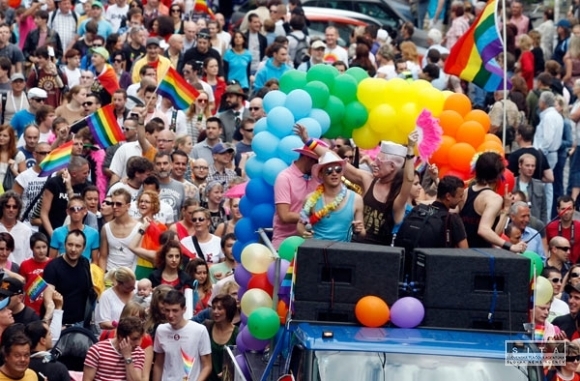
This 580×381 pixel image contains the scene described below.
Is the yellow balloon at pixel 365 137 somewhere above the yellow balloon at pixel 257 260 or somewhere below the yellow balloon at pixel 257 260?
above

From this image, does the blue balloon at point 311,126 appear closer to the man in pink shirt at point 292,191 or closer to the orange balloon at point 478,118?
the man in pink shirt at point 292,191

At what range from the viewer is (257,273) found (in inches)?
536

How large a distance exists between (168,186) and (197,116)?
3.79 m

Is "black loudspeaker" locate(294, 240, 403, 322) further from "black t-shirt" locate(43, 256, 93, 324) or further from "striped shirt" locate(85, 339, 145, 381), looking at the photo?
"black t-shirt" locate(43, 256, 93, 324)

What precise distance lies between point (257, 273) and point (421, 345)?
8.69 feet

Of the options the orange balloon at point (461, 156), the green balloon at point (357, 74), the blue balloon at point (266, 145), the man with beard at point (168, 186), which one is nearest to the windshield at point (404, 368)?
the blue balloon at point (266, 145)

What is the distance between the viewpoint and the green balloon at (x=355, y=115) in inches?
625

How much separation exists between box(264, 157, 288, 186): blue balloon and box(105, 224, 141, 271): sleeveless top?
283 centimetres

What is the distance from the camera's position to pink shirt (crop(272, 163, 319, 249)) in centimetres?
1447

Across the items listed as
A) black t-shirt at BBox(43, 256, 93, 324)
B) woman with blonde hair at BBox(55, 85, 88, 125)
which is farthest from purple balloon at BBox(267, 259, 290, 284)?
woman with blonde hair at BBox(55, 85, 88, 125)

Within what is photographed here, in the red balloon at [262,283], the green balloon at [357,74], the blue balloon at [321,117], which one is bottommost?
the red balloon at [262,283]

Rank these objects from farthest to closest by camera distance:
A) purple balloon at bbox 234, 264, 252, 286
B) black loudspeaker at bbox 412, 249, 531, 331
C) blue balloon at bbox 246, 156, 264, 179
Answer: blue balloon at bbox 246, 156, 264, 179
purple balloon at bbox 234, 264, 252, 286
black loudspeaker at bbox 412, 249, 531, 331

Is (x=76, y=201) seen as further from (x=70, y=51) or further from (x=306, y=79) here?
(x=70, y=51)

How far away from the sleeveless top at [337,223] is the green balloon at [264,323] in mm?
1190
